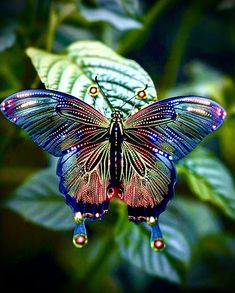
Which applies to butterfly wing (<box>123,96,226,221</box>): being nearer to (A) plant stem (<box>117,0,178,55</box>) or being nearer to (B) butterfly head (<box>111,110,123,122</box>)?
(B) butterfly head (<box>111,110,123,122</box>)

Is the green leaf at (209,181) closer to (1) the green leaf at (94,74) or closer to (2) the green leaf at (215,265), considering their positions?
(1) the green leaf at (94,74)

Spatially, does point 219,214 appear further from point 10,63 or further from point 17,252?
point 10,63

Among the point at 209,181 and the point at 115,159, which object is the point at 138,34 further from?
the point at 115,159

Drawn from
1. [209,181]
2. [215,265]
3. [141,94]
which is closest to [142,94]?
[141,94]

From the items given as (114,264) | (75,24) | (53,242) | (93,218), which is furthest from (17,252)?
(93,218)

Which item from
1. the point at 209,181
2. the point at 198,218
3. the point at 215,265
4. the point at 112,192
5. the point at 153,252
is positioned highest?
the point at 112,192

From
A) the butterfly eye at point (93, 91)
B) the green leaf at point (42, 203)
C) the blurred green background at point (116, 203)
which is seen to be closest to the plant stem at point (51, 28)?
the blurred green background at point (116, 203)
